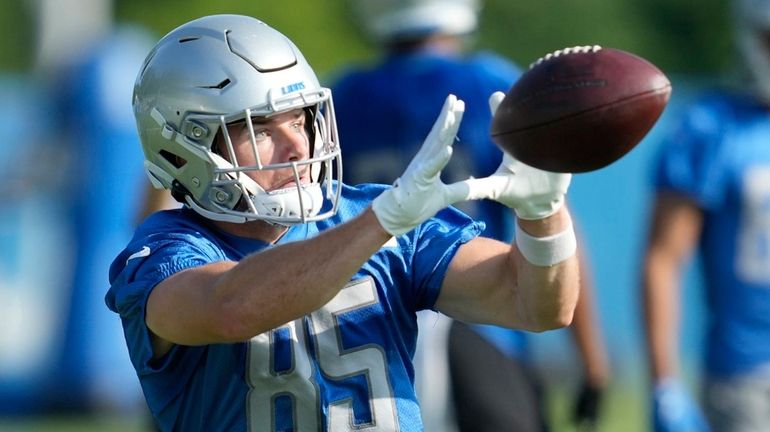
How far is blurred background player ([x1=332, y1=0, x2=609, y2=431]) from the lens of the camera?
4.64 m

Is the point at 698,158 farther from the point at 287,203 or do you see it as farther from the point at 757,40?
the point at 287,203

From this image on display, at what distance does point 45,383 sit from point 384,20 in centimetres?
565

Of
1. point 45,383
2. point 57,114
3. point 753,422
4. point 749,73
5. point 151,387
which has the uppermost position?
point 151,387

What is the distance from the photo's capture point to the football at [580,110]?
297 centimetres

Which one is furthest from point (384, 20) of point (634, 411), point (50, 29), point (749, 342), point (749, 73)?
point (50, 29)

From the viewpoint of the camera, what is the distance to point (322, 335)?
323 cm

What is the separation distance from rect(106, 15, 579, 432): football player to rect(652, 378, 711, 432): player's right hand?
81.9 inches

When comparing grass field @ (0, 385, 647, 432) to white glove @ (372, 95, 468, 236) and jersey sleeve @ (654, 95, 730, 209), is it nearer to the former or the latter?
jersey sleeve @ (654, 95, 730, 209)

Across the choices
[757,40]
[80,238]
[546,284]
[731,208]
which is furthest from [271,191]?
[80,238]

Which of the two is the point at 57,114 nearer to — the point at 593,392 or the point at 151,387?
the point at 593,392

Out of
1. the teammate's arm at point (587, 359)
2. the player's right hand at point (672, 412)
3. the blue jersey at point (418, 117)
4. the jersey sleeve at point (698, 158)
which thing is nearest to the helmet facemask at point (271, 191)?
the blue jersey at point (418, 117)

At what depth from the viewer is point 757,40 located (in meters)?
5.43

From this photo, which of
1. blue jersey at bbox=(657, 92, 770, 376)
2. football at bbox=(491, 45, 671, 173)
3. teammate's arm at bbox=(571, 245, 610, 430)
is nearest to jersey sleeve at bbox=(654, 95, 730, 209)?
blue jersey at bbox=(657, 92, 770, 376)

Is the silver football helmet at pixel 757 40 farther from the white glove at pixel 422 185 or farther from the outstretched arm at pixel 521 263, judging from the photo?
the white glove at pixel 422 185
